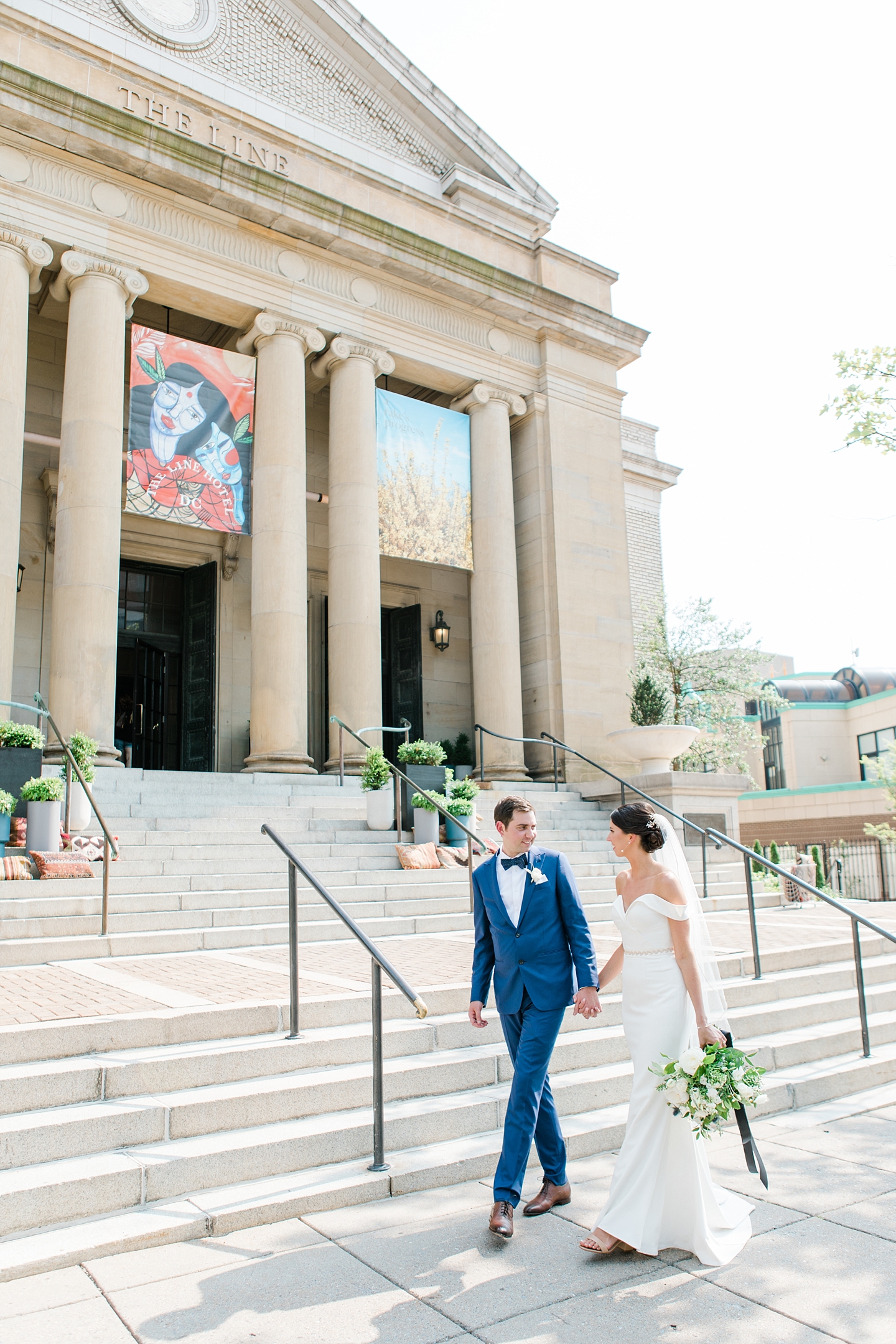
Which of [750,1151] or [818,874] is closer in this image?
[750,1151]

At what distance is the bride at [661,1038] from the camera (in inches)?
151

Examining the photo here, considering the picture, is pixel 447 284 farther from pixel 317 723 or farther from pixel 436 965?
pixel 436 965

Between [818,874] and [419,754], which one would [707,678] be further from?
[419,754]

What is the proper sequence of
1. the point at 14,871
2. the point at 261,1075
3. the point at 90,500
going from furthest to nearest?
the point at 90,500
the point at 14,871
the point at 261,1075

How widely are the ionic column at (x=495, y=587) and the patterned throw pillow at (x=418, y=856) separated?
229 inches

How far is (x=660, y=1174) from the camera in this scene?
388cm

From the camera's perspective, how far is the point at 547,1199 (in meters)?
4.30

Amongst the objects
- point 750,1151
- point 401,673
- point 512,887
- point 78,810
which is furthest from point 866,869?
point 512,887

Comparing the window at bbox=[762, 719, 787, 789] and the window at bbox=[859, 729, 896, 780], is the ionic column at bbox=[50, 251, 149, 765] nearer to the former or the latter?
the window at bbox=[859, 729, 896, 780]

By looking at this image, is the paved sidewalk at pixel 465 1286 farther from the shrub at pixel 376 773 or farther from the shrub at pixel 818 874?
the shrub at pixel 818 874

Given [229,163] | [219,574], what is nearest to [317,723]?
[219,574]

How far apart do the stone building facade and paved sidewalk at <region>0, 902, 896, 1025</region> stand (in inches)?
248

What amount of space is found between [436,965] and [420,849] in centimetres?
399

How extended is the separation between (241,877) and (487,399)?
12.0 m
